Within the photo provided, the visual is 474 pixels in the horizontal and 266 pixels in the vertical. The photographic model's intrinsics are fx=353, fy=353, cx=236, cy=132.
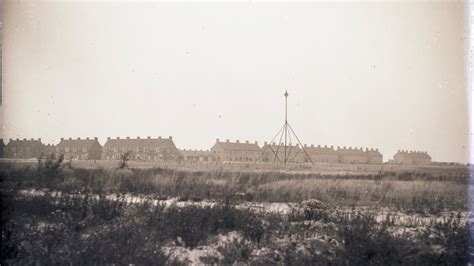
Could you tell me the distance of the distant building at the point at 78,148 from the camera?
15.5 metres

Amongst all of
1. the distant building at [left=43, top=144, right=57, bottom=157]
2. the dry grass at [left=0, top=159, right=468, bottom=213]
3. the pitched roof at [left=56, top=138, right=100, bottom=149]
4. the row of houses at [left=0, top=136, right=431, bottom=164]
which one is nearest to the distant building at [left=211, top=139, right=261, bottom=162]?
the row of houses at [left=0, top=136, right=431, bottom=164]

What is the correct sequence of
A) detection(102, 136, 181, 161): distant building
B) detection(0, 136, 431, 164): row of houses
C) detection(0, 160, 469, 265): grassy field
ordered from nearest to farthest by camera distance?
detection(0, 160, 469, 265): grassy field, detection(0, 136, 431, 164): row of houses, detection(102, 136, 181, 161): distant building

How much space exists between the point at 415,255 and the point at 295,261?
2.14 m

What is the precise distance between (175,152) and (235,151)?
538 inches

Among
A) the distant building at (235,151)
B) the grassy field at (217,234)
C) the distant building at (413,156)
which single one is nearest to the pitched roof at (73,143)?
the grassy field at (217,234)

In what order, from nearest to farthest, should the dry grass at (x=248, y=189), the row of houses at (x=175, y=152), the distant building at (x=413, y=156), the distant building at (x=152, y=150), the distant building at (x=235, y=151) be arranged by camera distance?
the dry grass at (x=248, y=189), the row of houses at (x=175, y=152), the distant building at (x=413, y=156), the distant building at (x=152, y=150), the distant building at (x=235, y=151)

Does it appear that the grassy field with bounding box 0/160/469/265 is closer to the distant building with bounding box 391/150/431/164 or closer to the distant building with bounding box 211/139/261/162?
the distant building with bounding box 391/150/431/164

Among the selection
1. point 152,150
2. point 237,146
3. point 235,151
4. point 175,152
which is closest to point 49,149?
point 152,150

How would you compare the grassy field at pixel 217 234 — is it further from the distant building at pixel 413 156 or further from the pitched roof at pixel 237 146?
the pitched roof at pixel 237 146

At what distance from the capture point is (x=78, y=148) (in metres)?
18.3

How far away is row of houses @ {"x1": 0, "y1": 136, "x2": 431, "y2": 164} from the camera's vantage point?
14.9 m

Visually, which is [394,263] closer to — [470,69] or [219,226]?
[219,226]

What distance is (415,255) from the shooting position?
5.99 meters

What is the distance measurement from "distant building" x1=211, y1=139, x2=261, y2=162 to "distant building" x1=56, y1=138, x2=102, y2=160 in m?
23.4
